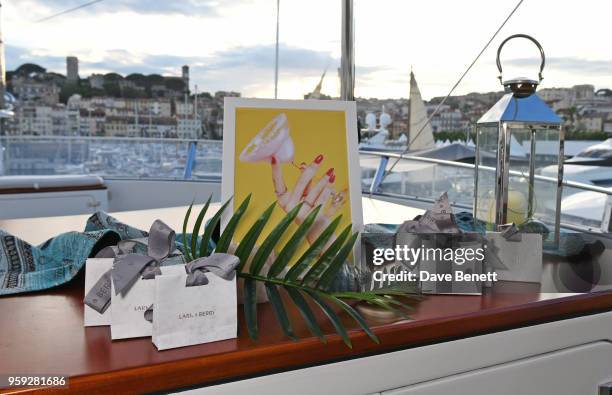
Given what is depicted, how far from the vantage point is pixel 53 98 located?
17.9 ft

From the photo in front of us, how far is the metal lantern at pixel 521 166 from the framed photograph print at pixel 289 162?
0.26 meters

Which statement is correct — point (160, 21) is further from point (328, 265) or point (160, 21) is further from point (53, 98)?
point (328, 265)

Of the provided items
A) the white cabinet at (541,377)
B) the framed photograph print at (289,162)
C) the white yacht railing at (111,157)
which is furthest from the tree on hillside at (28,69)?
the white cabinet at (541,377)

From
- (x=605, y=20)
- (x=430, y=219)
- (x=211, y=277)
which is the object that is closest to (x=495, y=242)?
(x=430, y=219)

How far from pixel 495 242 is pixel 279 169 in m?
0.34

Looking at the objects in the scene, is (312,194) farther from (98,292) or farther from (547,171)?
(547,171)

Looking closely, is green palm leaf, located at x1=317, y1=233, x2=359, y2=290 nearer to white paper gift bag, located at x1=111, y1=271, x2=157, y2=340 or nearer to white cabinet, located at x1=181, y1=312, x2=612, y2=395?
white cabinet, located at x1=181, y1=312, x2=612, y2=395

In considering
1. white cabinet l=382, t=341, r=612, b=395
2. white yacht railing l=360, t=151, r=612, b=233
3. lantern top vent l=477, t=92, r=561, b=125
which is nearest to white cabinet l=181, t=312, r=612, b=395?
white cabinet l=382, t=341, r=612, b=395

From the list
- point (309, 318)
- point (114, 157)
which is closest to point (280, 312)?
point (309, 318)

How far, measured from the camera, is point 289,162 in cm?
90

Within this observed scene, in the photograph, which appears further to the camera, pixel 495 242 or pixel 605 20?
pixel 605 20

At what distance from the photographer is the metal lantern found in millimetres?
982

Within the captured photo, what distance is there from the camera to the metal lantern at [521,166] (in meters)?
0.98

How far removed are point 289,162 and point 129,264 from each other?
345mm
